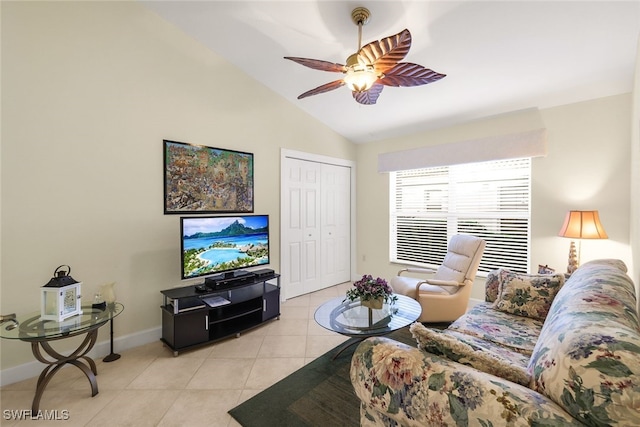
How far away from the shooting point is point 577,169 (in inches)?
111

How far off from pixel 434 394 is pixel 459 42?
258 cm

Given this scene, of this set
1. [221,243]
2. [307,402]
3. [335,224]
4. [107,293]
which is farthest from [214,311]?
[335,224]

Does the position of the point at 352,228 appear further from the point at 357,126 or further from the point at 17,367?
the point at 17,367

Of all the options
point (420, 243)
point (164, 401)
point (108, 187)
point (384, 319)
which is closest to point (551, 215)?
point (420, 243)

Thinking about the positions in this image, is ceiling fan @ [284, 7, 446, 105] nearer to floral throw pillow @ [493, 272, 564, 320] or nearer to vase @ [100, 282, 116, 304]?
floral throw pillow @ [493, 272, 564, 320]

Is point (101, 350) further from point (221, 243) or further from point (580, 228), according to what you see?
point (580, 228)

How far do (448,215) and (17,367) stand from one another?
4514 millimetres

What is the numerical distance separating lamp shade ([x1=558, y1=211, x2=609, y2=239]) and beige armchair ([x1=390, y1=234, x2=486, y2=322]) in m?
0.73

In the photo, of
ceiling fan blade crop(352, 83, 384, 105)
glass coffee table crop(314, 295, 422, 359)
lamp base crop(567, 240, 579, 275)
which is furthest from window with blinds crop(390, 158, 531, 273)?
ceiling fan blade crop(352, 83, 384, 105)

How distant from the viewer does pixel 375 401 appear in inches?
38.9

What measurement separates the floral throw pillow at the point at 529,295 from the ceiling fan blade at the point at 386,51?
1950 mm

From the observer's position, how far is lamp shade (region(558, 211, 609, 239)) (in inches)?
97.7

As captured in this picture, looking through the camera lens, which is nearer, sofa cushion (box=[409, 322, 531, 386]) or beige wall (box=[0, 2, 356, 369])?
sofa cushion (box=[409, 322, 531, 386])

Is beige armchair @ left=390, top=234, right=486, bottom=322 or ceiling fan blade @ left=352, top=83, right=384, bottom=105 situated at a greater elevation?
ceiling fan blade @ left=352, top=83, right=384, bottom=105
